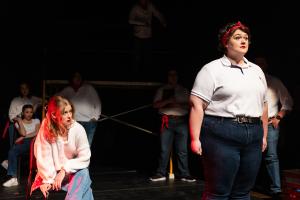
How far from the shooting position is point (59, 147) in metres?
3.87

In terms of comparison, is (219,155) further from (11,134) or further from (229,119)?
(11,134)

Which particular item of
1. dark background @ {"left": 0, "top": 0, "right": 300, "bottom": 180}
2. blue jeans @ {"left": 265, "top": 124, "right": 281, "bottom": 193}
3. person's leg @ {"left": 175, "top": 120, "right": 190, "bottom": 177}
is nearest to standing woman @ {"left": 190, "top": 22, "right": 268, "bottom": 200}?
blue jeans @ {"left": 265, "top": 124, "right": 281, "bottom": 193}

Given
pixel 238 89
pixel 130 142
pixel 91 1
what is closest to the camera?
pixel 238 89

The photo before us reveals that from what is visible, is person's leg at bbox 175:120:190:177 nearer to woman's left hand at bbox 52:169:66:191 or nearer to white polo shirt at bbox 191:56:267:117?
woman's left hand at bbox 52:169:66:191

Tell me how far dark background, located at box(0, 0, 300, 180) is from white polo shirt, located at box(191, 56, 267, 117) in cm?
408

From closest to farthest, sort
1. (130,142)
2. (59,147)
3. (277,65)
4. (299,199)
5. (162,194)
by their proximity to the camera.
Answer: (59,147)
(299,199)
(162,194)
(277,65)
(130,142)

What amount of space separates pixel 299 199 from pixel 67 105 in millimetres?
2055

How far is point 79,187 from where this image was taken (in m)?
3.79

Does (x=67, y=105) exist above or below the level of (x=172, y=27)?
below

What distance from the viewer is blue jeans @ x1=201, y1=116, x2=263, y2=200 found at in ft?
10.4

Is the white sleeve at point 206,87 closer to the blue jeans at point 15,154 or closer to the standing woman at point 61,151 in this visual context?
the standing woman at point 61,151

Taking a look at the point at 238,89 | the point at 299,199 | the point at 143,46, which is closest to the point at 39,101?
the point at 143,46

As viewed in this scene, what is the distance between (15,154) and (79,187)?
9.05 feet

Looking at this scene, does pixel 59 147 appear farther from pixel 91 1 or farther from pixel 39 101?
pixel 91 1
